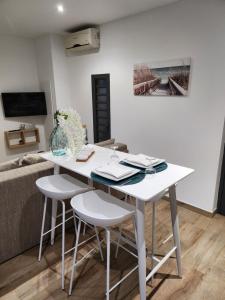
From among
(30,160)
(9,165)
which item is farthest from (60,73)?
(9,165)

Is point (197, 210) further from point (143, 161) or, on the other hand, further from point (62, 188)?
point (62, 188)

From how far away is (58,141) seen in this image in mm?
2119

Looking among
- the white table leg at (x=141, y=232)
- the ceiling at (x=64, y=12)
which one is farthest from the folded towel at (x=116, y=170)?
the ceiling at (x=64, y=12)

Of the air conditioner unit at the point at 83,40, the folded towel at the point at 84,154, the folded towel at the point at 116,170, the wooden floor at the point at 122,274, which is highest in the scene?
the air conditioner unit at the point at 83,40

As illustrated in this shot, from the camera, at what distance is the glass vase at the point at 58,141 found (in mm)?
2066

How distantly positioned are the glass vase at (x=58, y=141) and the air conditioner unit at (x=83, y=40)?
2.19m

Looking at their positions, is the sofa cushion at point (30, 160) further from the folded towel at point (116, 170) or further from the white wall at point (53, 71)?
the white wall at point (53, 71)

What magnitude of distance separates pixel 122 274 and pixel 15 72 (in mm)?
4366

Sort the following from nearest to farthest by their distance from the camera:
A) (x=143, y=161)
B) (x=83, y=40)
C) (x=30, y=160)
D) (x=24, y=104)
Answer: (x=143, y=161)
(x=30, y=160)
(x=83, y=40)
(x=24, y=104)

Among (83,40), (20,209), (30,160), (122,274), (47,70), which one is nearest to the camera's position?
(122,274)

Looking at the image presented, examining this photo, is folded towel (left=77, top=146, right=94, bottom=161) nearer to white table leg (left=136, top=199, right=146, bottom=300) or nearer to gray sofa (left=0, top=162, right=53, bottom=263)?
gray sofa (left=0, top=162, right=53, bottom=263)

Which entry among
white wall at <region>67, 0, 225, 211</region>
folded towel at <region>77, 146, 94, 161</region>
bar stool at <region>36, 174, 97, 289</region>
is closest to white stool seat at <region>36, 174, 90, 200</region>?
bar stool at <region>36, 174, 97, 289</region>

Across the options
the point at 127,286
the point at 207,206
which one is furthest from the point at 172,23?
the point at 127,286

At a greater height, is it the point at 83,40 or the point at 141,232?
the point at 83,40
